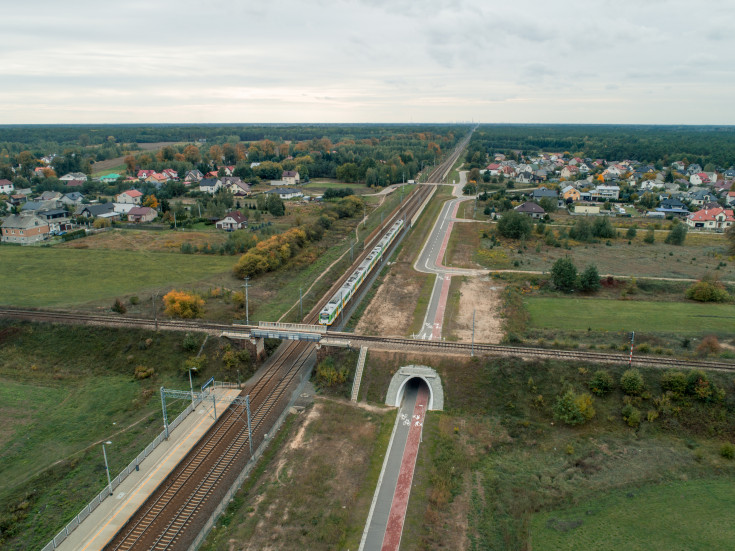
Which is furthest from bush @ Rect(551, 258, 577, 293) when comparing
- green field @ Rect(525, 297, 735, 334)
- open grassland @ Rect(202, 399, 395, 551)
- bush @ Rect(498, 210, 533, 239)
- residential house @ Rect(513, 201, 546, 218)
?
residential house @ Rect(513, 201, 546, 218)

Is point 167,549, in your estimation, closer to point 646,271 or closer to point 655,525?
point 655,525

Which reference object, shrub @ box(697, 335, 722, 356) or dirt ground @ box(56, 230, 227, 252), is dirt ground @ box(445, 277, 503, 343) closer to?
shrub @ box(697, 335, 722, 356)

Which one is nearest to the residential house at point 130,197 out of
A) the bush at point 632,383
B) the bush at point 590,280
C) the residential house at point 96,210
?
the residential house at point 96,210

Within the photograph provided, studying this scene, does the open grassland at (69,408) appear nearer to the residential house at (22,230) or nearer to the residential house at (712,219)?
the residential house at (22,230)

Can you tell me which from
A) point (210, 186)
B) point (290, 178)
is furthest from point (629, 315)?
point (290, 178)

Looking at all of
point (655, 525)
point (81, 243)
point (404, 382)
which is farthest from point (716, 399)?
point (81, 243)

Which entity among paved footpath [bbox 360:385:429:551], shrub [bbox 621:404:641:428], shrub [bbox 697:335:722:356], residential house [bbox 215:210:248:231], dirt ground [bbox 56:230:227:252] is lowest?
paved footpath [bbox 360:385:429:551]
